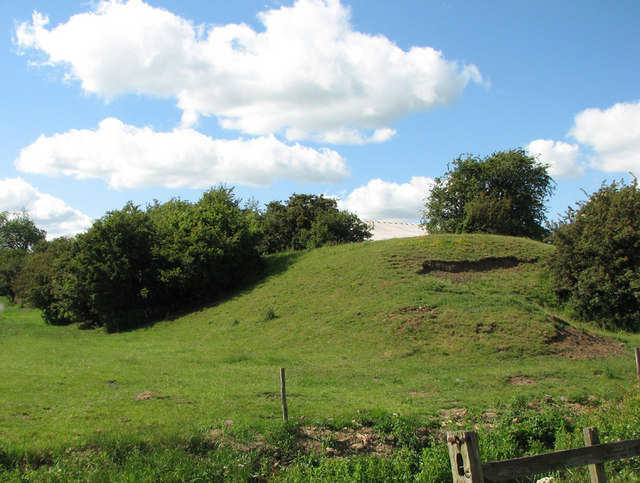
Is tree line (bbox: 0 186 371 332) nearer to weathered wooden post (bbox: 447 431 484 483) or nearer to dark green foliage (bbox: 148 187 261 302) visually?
dark green foliage (bbox: 148 187 261 302)

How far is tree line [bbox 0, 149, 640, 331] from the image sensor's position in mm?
28188

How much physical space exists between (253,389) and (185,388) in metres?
2.12

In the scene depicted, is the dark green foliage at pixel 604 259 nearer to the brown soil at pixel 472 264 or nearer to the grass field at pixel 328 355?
the grass field at pixel 328 355

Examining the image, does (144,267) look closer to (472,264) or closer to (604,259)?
(472,264)

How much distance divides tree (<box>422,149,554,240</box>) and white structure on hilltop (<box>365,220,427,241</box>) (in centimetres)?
1166

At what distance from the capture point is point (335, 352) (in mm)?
21734

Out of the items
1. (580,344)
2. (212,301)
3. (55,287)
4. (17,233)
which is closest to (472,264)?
(580,344)

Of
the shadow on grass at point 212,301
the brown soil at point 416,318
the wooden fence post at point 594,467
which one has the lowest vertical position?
the wooden fence post at point 594,467

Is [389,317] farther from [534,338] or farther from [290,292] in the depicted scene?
[290,292]

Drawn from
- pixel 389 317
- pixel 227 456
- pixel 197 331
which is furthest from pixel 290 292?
pixel 227 456

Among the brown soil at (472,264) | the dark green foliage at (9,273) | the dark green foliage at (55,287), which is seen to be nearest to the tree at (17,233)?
the dark green foliage at (9,273)

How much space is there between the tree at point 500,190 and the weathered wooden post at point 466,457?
173 ft

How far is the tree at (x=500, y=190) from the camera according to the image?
195ft

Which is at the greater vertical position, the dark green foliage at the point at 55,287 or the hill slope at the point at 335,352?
the dark green foliage at the point at 55,287
